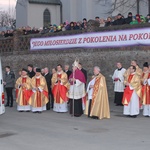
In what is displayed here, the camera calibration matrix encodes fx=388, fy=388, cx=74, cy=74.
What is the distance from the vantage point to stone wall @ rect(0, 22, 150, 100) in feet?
59.2

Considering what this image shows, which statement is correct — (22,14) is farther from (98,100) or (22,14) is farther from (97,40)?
(98,100)

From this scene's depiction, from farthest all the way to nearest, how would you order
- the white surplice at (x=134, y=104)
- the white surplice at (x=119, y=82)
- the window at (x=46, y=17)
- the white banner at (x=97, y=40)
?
the window at (x=46, y=17) → the white banner at (x=97, y=40) → the white surplice at (x=119, y=82) → the white surplice at (x=134, y=104)

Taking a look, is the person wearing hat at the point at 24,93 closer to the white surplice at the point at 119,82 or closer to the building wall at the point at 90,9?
the white surplice at the point at 119,82

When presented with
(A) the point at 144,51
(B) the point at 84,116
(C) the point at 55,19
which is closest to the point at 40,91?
(B) the point at 84,116

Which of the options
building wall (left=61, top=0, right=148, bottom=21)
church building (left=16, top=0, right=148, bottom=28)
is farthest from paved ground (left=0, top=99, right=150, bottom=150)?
church building (left=16, top=0, right=148, bottom=28)

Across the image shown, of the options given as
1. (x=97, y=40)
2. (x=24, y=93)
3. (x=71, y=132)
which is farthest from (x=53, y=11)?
(x=71, y=132)

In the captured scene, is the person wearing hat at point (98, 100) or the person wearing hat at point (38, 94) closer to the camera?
the person wearing hat at point (98, 100)

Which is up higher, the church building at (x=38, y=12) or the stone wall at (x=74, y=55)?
the church building at (x=38, y=12)

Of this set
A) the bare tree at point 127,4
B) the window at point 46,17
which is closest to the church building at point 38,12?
the window at point 46,17

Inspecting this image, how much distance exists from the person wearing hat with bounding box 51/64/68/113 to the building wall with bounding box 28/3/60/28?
86.8 feet

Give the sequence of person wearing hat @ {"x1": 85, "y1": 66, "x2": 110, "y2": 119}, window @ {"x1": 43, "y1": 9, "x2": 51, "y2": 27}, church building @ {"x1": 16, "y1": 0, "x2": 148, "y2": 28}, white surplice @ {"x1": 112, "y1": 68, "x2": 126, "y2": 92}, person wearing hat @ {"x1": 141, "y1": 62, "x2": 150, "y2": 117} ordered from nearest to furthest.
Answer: person wearing hat @ {"x1": 85, "y1": 66, "x2": 110, "y2": 119}
person wearing hat @ {"x1": 141, "y1": 62, "x2": 150, "y2": 117}
white surplice @ {"x1": 112, "y1": 68, "x2": 126, "y2": 92}
church building @ {"x1": 16, "y1": 0, "x2": 148, "y2": 28}
window @ {"x1": 43, "y1": 9, "x2": 51, "y2": 27}

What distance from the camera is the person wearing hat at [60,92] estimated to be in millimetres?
15336

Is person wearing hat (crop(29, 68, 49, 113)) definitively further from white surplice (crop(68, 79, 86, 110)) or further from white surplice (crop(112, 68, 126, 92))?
white surplice (crop(112, 68, 126, 92))

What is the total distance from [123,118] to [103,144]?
4431 millimetres
